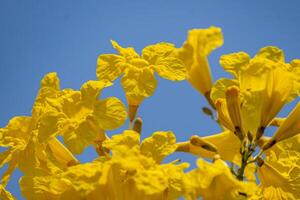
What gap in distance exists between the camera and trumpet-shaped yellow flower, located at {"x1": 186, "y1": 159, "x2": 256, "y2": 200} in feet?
11.0

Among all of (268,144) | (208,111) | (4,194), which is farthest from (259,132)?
(4,194)

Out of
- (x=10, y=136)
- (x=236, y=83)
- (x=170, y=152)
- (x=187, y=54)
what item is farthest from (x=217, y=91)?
(x=10, y=136)

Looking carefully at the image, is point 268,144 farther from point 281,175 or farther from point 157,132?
point 157,132

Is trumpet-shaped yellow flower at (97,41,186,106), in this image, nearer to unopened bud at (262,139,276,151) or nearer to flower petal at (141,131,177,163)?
flower petal at (141,131,177,163)

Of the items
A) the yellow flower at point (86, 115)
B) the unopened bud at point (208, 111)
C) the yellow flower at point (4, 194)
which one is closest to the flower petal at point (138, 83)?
the yellow flower at point (86, 115)

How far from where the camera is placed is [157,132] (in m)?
4.03

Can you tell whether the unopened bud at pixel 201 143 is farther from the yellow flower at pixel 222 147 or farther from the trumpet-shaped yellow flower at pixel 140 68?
the trumpet-shaped yellow flower at pixel 140 68

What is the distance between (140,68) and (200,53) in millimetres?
715

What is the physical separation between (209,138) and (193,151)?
0.21 meters

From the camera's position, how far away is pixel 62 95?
475 cm

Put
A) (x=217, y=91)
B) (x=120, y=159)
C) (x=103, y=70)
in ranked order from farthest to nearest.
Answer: (x=103, y=70) < (x=217, y=91) < (x=120, y=159)

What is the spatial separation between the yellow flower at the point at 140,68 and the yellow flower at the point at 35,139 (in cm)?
57

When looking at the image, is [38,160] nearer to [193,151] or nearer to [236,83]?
[193,151]

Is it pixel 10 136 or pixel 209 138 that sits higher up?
pixel 10 136
